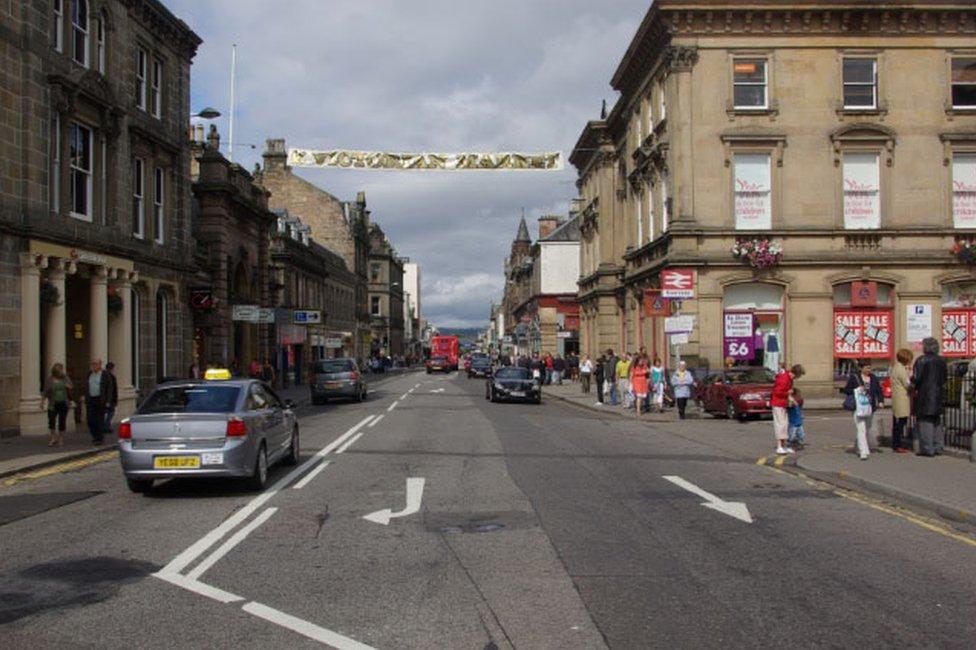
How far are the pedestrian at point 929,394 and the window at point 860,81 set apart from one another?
65.6 ft

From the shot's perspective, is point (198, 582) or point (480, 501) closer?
point (198, 582)

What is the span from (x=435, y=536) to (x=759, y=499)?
178 inches

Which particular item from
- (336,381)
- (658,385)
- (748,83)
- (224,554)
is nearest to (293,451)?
(224,554)

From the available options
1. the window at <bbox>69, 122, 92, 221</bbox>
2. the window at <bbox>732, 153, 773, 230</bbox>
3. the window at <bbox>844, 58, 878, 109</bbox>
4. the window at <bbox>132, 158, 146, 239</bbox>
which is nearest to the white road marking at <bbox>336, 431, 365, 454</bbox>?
the window at <bbox>69, 122, 92, 221</bbox>

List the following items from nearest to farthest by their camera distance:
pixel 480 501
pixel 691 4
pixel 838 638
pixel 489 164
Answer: pixel 838 638
pixel 480 501
pixel 489 164
pixel 691 4

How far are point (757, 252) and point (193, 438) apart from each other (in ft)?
77.2

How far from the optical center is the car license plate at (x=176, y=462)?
1088 cm

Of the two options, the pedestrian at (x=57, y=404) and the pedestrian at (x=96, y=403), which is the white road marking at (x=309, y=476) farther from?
the pedestrian at (x=57, y=404)

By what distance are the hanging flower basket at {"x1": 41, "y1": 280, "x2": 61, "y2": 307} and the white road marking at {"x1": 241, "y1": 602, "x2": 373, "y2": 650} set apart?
1654cm

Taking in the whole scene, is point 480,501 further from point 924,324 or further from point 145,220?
point 924,324

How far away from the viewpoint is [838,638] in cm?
564

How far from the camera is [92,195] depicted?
74.9ft

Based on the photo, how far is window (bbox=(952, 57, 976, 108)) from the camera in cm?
3175

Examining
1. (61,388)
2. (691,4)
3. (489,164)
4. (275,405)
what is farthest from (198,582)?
(691,4)
